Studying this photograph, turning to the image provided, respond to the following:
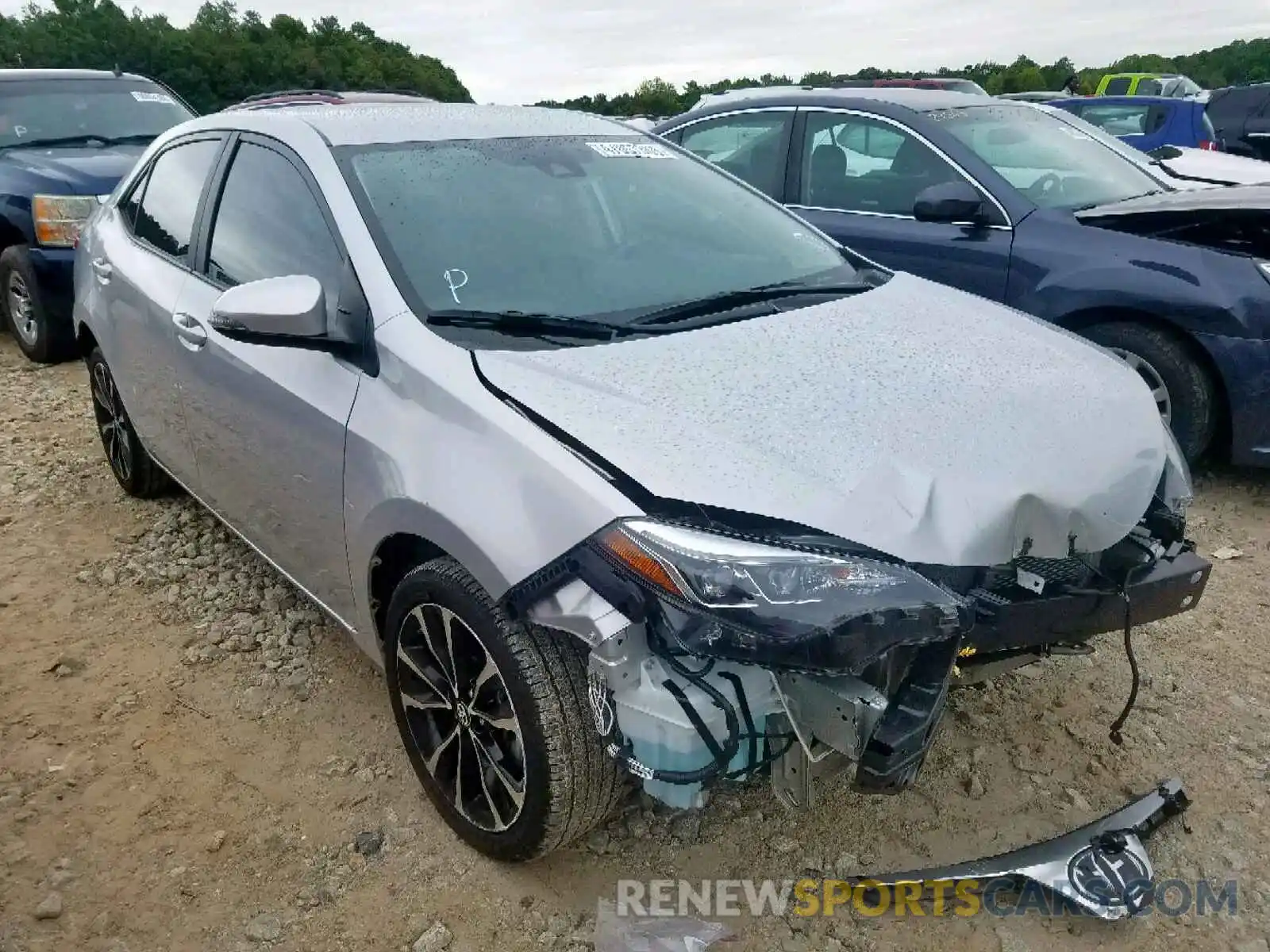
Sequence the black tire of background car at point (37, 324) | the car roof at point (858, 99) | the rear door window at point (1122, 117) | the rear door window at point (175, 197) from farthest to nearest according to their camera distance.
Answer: the rear door window at point (1122, 117) → the black tire of background car at point (37, 324) → the car roof at point (858, 99) → the rear door window at point (175, 197)

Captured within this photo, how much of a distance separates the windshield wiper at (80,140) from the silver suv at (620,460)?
4.60m

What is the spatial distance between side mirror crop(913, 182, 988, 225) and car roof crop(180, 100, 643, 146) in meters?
1.74

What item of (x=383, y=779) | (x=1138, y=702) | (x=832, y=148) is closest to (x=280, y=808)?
(x=383, y=779)

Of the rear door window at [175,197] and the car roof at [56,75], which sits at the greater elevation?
the car roof at [56,75]

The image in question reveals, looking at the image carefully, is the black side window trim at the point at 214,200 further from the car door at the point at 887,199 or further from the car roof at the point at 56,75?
the car roof at the point at 56,75

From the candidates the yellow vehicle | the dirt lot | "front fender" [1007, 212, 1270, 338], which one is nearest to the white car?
"front fender" [1007, 212, 1270, 338]

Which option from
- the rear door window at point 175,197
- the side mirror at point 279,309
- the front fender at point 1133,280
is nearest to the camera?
the side mirror at point 279,309

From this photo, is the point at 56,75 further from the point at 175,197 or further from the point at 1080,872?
the point at 1080,872

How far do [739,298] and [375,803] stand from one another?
164 centimetres

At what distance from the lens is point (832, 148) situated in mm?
5250

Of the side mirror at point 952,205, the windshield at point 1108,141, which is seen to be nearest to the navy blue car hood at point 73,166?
the side mirror at point 952,205

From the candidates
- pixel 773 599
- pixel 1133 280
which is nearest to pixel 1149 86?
pixel 1133 280

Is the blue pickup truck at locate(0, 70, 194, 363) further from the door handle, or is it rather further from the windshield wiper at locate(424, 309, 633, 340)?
the windshield wiper at locate(424, 309, 633, 340)

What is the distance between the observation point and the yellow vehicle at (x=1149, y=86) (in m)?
14.2
